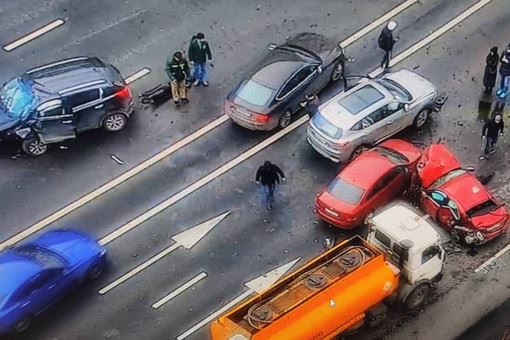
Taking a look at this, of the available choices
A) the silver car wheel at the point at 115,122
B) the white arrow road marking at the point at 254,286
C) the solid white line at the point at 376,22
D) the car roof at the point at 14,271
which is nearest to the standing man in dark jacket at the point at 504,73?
the solid white line at the point at 376,22

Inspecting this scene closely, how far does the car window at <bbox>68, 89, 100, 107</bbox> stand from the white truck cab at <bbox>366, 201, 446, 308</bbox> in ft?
29.8

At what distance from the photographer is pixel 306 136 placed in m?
31.5

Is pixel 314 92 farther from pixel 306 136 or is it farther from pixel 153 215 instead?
pixel 153 215

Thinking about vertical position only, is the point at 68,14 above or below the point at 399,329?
above

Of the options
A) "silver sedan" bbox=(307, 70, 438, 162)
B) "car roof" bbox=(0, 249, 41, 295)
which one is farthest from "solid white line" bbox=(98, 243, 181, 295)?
"silver sedan" bbox=(307, 70, 438, 162)

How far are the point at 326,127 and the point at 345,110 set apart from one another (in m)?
0.75

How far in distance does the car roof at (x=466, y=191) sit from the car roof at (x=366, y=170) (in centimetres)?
157

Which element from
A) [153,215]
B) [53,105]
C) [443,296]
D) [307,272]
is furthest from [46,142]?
[443,296]

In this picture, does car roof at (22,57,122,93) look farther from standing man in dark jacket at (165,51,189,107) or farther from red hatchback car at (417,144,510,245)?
red hatchback car at (417,144,510,245)

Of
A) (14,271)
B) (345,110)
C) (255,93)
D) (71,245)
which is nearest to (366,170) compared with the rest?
(345,110)

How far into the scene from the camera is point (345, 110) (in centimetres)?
3053

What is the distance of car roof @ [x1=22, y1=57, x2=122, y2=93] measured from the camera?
31.1m

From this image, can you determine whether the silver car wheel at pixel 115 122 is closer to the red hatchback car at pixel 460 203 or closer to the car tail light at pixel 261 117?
the car tail light at pixel 261 117

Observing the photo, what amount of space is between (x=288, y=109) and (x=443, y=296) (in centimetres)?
738
